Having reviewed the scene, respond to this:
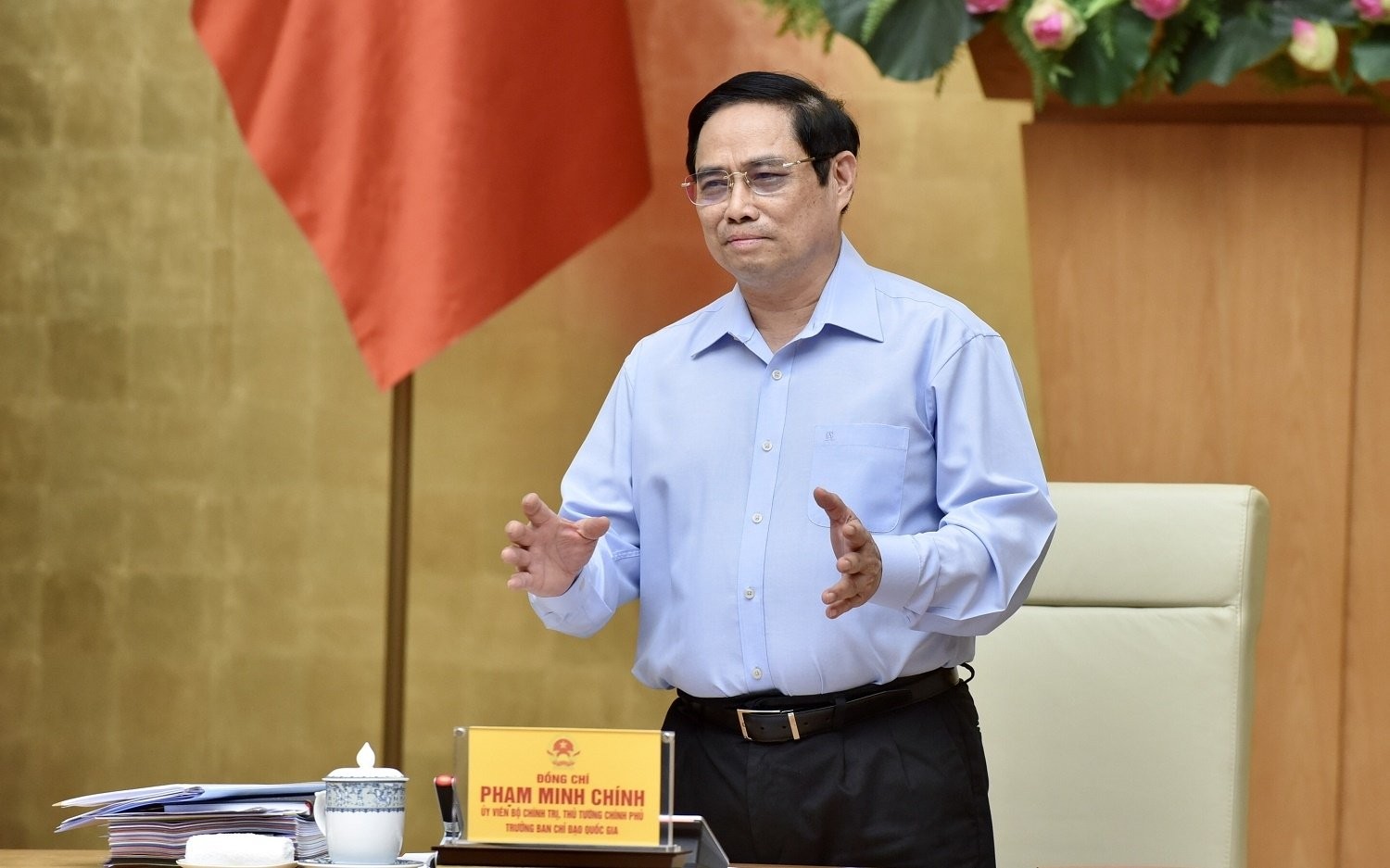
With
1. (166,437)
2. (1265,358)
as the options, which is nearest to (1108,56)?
(1265,358)

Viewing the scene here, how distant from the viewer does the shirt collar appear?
2051 mm

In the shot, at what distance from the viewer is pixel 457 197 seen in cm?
286

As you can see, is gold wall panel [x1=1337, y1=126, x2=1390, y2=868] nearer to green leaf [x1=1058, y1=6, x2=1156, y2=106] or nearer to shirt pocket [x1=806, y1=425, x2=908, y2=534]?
green leaf [x1=1058, y1=6, x2=1156, y2=106]

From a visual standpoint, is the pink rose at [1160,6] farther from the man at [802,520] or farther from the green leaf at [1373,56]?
the man at [802,520]

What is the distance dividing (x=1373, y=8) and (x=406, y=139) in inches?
65.3

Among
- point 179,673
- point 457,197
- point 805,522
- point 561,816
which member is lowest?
point 179,673

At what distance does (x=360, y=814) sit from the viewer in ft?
4.87

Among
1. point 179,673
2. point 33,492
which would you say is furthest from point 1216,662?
point 33,492

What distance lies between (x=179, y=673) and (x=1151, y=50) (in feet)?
8.07

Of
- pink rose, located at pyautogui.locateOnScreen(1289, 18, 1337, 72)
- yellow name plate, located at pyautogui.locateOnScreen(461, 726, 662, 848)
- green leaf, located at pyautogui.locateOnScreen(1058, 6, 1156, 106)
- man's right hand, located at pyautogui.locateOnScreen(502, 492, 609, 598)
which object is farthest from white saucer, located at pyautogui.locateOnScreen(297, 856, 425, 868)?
pink rose, located at pyautogui.locateOnScreen(1289, 18, 1337, 72)

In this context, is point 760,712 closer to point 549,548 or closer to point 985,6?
point 549,548

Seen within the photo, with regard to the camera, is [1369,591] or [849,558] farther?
[1369,591]

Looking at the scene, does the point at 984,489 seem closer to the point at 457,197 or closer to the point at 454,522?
the point at 457,197

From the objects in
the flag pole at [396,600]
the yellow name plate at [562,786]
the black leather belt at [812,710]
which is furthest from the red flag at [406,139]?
the yellow name plate at [562,786]
